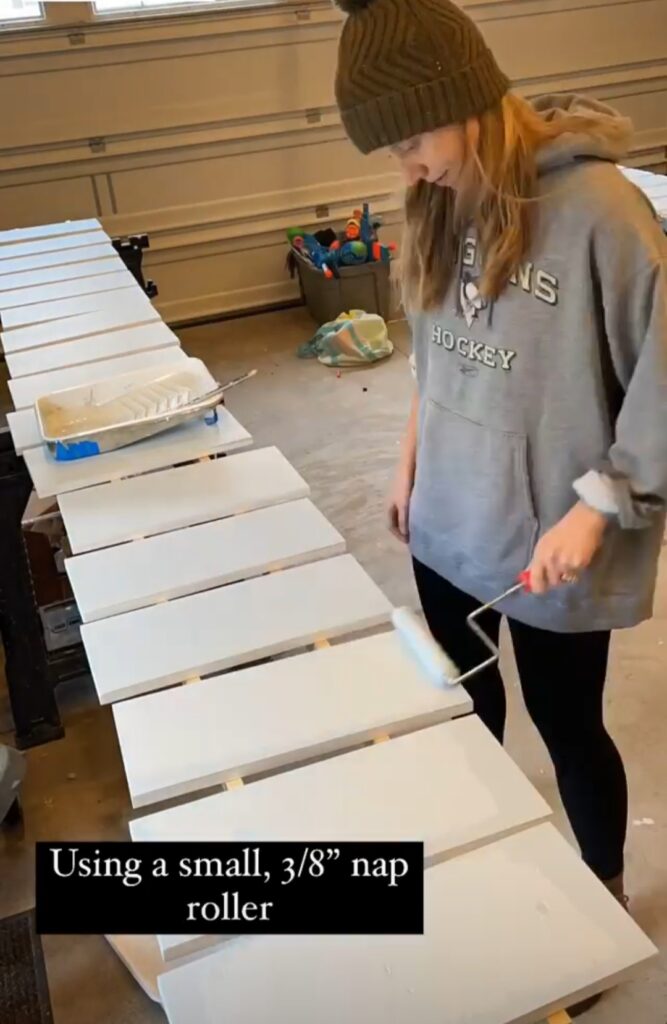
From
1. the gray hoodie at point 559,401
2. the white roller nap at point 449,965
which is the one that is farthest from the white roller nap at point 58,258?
the white roller nap at point 449,965

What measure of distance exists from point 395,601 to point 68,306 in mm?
1073

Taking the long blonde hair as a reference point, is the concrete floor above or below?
below

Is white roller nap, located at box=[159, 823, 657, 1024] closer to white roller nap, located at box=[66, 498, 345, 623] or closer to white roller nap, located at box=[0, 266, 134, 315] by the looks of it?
white roller nap, located at box=[66, 498, 345, 623]

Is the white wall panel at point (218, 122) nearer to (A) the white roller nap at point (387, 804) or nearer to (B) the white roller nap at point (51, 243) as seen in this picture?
(B) the white roller nap at point (51, 243)

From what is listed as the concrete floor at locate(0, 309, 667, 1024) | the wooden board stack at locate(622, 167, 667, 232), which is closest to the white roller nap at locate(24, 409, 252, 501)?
the concrete floor at locate(0, 309, 667, 1024)

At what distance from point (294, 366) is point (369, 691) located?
284 cm

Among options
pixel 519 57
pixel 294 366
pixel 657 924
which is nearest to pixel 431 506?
pixel 657 924

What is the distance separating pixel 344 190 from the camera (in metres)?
4.44

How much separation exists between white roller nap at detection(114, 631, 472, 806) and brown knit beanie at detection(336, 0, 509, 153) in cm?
59

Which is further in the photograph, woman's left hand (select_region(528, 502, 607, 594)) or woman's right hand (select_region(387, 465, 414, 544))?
woman's right hand (select_region(387, 465, 414, 544))

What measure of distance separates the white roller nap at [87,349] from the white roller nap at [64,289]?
1.07ft

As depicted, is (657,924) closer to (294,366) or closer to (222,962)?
(222,962)

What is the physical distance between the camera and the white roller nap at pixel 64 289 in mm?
2463

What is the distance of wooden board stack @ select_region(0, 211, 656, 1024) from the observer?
0.86 m
